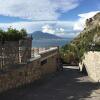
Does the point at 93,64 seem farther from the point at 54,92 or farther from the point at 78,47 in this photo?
the point at 78,47

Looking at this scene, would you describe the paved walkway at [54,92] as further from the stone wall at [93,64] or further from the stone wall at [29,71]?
the stone wall at [93,64]

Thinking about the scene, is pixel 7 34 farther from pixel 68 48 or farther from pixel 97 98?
pixel 68 48

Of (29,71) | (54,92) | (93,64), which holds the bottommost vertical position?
(54,92)

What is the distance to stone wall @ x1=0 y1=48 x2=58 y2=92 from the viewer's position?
28.8 meters

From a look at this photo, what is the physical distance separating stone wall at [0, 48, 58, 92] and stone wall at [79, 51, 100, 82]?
17.2 feet

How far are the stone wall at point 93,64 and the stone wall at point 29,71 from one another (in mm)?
5252

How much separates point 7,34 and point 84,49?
36.3 feet

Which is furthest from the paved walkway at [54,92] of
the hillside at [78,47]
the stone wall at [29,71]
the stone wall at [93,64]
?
the hillside at [78,47]

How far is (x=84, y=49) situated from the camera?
46969mm

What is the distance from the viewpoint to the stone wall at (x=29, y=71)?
28812 mm

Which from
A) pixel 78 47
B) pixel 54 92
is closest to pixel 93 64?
pixel 54 92

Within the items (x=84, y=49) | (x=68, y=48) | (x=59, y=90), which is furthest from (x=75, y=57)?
(x=59, y=90)

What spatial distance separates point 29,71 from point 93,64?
915 cm

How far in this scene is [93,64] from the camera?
40719 mm
